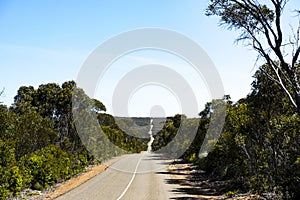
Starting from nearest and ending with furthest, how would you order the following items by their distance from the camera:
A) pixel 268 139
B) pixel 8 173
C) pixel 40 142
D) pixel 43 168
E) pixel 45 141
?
pixel 268 139 < pixel 8 173 < pixel 43 168 < pixel 40 142 < pixel 45 141

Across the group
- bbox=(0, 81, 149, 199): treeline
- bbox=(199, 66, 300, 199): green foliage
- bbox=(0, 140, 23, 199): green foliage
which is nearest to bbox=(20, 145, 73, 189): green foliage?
bbox=(0, 81, 149, 199): treeline

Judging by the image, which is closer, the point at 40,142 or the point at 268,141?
the point at 268,141

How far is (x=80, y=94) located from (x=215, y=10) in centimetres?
3245

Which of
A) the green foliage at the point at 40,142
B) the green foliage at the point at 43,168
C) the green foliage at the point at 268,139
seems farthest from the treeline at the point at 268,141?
the green foliage at the point at 40,142

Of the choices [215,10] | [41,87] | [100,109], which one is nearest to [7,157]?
[215,10]

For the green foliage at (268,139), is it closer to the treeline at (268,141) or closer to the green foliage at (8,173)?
the treeline at (268,141)

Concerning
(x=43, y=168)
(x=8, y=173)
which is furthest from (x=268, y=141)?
(x=43, y=168)

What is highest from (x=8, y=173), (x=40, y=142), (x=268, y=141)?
(x=40, y=142)

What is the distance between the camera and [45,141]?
89.8 ft

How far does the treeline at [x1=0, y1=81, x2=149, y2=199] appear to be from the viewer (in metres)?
16.6

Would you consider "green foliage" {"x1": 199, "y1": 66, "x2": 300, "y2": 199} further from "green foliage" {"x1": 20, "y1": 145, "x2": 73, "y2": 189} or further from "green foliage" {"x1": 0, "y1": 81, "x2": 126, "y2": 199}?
"green foliage" {"x1": 20, "y1": 145, "x2": 73, "y2": 189}

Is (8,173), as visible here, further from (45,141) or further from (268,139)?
(45,141)

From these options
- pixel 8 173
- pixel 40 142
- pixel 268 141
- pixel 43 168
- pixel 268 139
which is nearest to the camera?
pixel 268 139

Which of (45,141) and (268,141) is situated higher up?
(45,141)
